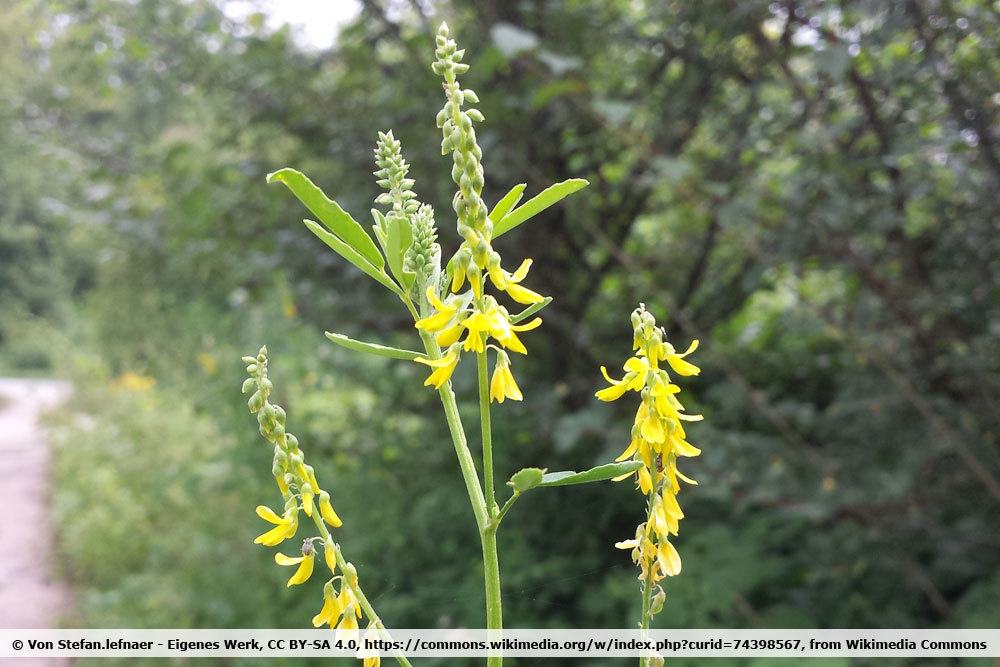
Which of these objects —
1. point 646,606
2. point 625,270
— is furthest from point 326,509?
point 625,270

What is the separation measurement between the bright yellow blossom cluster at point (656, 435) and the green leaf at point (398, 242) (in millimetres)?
148

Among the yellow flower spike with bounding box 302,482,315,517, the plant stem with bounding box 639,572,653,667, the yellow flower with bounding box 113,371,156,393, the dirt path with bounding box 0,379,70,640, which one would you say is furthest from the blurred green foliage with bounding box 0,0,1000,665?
the yellow flower with bounding box 113,371,156,393

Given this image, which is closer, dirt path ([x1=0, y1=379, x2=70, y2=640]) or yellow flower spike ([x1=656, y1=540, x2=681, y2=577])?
yellow flower spike ([x1=656, y1=540, x2=681, y2=577])

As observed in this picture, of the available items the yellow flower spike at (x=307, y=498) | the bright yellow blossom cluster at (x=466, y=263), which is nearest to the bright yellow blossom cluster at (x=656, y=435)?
the bright yellow blossom cluster at (x=466, y=263)

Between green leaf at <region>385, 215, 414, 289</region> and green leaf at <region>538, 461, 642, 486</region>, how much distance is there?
16cm

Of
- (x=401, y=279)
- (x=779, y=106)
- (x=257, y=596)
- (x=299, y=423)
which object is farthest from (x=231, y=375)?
(x=401, y=279)

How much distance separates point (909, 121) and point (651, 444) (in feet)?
4.89

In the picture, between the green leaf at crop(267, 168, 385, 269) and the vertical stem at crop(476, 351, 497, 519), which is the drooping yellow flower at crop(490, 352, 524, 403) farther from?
the green leaf at crop(267, 168, 385, 269)

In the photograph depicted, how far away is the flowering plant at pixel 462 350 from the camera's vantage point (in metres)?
0.48

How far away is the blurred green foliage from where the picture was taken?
68.0 inches

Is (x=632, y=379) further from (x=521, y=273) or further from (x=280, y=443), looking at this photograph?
(x=280, y=443)

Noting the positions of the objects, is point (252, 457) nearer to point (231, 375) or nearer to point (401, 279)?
point (231, 375)

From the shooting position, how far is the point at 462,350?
0.54 m

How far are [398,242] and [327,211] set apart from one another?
0.16 ft
